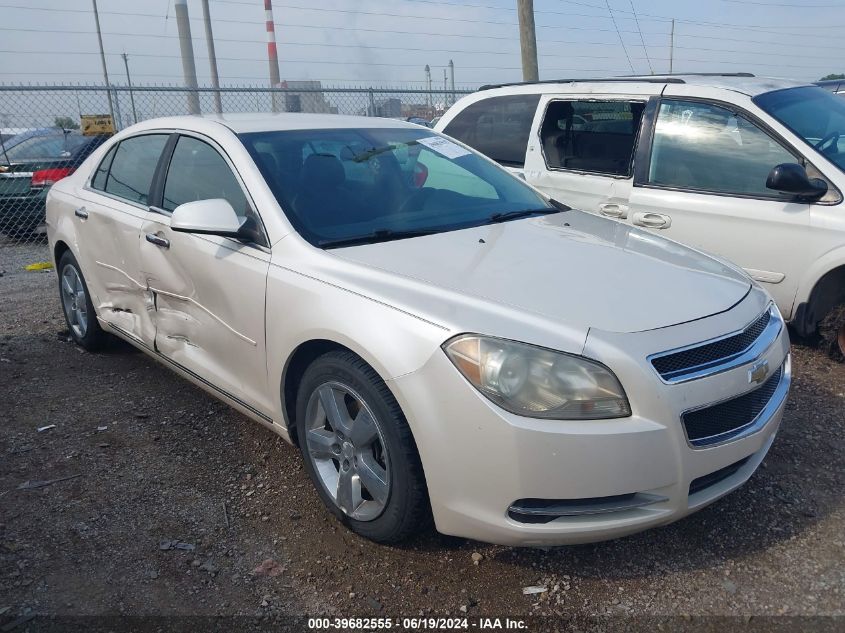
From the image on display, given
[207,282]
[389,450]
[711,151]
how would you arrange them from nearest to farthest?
[389,450] → [207,282] → [711,151]

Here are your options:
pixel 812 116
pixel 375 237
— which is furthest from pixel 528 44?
pixel 375 237

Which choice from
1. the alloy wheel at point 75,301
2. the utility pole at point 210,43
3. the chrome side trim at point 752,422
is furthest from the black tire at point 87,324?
the utility pole at point 210,43

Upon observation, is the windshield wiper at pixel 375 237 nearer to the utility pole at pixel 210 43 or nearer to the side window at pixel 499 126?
the side window at pixel 499 126

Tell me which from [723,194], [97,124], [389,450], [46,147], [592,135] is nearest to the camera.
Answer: [389,450]

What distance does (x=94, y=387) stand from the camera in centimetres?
456

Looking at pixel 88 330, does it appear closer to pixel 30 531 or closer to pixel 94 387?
pixel 94 387

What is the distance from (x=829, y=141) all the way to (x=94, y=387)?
4.71m

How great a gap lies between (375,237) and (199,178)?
3.75 ft

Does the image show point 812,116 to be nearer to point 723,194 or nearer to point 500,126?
point 723,194

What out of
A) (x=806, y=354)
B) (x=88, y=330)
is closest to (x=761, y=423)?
(x=806, y=354)

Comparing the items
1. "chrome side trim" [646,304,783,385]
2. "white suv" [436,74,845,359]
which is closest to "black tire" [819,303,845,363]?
"white suv" [436,74,845,359]

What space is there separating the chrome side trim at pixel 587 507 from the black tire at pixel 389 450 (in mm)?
367

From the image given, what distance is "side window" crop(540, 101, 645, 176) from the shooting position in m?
5.08

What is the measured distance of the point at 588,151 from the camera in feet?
17.4
